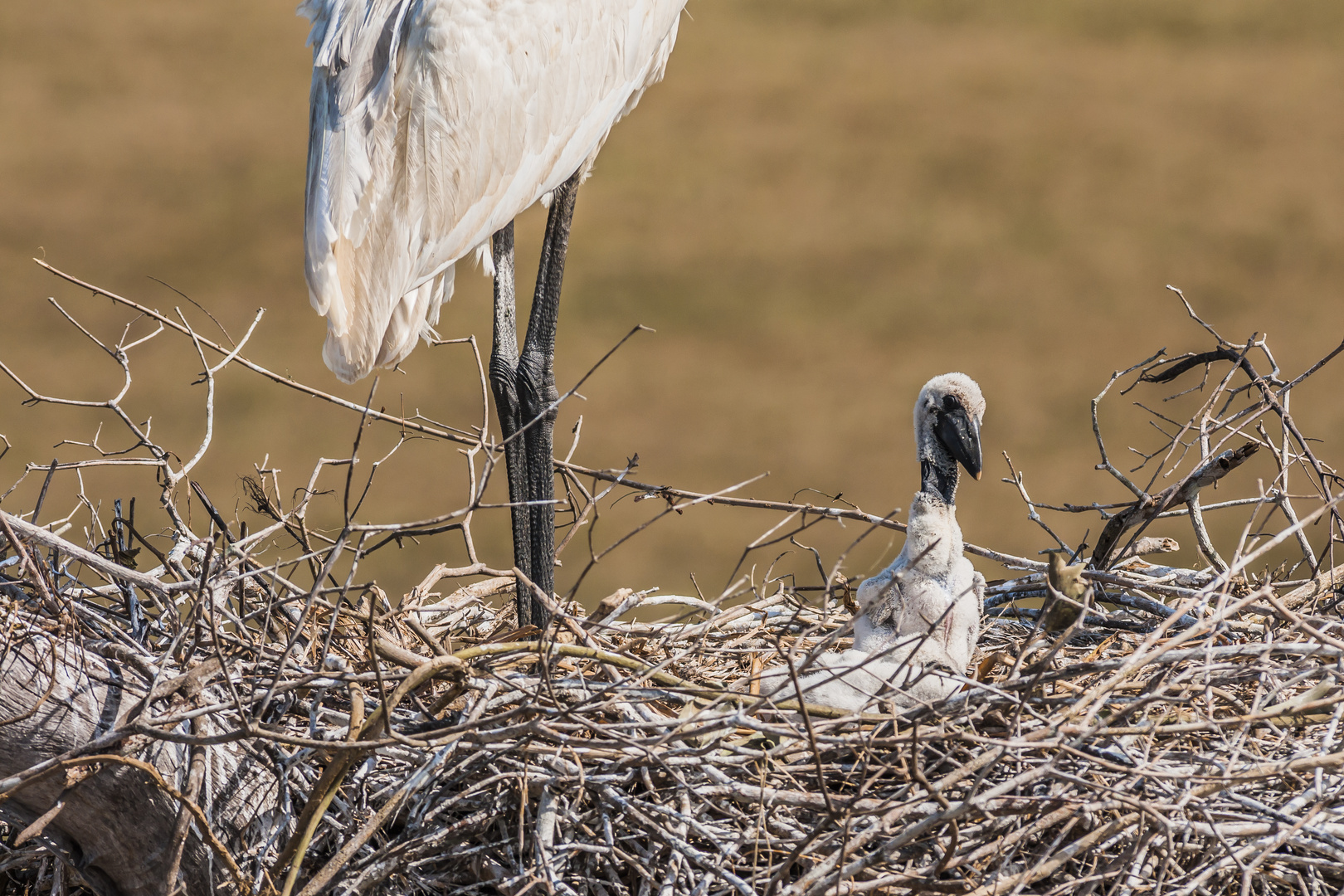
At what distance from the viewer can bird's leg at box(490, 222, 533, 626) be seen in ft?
10.5

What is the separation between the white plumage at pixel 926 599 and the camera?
1999mm

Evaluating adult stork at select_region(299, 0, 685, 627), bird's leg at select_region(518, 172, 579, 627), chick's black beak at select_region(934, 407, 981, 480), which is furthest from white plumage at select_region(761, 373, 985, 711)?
bird's leg at select_region(518, 172, 579, 627)

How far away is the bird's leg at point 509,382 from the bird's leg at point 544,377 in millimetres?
19

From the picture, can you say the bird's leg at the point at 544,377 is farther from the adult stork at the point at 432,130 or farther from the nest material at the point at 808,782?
the nest material at the point at 808,782

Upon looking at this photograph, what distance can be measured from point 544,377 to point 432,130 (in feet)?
2.79

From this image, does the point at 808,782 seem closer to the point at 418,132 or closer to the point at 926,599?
the point at 926,599

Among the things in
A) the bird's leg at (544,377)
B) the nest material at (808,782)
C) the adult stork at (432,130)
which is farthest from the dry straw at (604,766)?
the bird's leg at (544,377)

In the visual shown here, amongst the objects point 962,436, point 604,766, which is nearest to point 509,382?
point 962,436

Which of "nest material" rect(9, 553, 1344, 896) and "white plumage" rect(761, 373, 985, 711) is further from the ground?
"white plumage" rect(761, 373, 985, 711)

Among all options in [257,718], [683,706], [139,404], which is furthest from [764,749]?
[139,404]

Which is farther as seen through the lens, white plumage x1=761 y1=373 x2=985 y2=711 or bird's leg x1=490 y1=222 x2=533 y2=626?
bird's leg x1=490 y1=222 x2=533 y2=626

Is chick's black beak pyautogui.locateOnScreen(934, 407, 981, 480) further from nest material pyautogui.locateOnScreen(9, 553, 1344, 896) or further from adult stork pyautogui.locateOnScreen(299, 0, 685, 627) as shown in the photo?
adult stork pyautogui.locateOnScreen(299, 0, 685, 627)

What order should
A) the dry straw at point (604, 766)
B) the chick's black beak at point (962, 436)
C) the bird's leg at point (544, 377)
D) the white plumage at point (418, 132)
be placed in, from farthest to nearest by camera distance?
the bird's leg at point (544, 377), the white plumage at point (418, 132), the chick's black beak at point (962, 436), the dry straw at point (604, 766)

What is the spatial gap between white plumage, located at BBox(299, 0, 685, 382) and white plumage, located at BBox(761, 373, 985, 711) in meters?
1.09
